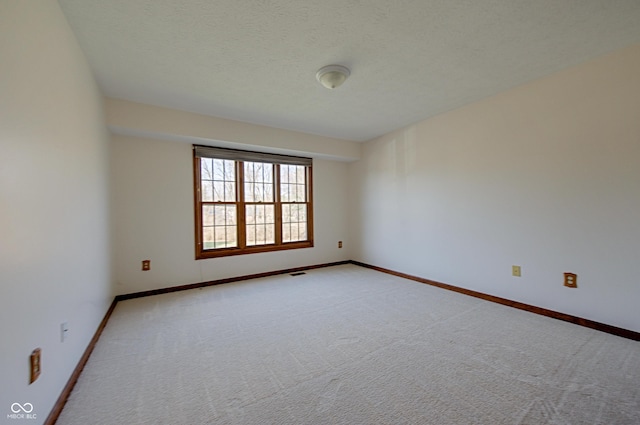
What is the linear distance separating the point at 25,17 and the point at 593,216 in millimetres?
4155

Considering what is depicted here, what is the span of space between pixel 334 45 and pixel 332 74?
1.04 feet

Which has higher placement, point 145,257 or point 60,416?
point 145,257

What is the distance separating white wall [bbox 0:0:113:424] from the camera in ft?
3.49

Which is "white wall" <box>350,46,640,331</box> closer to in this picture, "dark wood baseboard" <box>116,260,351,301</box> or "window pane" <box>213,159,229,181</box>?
"dark wood baseboard" <box>116,260,351,301</box>

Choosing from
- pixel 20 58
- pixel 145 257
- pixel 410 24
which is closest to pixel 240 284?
pixel 145 257

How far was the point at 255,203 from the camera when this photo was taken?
429 cm

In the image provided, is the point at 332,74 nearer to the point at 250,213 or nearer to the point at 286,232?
the point at 250,213

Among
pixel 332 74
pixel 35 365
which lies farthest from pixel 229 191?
pixel 35 365

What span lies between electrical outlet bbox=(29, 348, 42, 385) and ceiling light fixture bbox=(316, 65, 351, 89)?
2.65 metres

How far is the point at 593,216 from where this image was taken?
2352mm

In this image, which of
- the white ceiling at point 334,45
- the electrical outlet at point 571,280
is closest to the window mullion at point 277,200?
the white ceiling at point 334,45

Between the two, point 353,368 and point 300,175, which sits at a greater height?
point 300,175

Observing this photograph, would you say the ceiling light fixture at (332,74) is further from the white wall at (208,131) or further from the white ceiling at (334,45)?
the white wall at (208,131)

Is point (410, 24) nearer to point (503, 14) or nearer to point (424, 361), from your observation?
point (503, 14)
